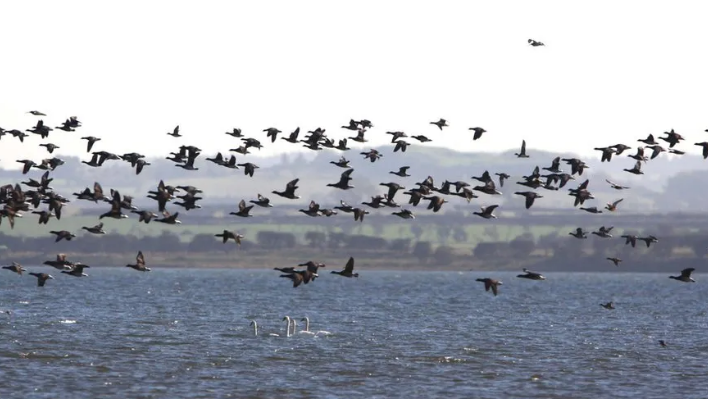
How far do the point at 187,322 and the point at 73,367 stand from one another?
3725cm

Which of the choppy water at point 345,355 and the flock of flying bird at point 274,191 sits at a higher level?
the flock of flying bird at point 274,191

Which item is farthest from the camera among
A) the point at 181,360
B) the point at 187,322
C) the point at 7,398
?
the point at 187,322

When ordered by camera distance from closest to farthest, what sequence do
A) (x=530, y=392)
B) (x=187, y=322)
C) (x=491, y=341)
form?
(x=530, y=392)
(x=491, y=341)
(x=187, y=322)

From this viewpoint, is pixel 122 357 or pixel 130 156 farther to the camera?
pixel 122 357

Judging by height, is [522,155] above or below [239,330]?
above

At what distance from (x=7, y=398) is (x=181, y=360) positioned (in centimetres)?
1611

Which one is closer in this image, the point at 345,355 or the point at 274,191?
the point at 274,191

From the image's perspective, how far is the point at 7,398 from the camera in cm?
5256

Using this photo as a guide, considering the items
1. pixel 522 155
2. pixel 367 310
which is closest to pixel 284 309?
pixel 367 310

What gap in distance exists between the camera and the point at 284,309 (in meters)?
130

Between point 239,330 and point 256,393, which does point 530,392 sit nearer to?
point 256,393

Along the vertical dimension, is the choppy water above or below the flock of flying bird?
below

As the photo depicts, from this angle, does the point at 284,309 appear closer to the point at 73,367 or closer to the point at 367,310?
the point at 367,310

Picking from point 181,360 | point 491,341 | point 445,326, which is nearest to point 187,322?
point 445,326
